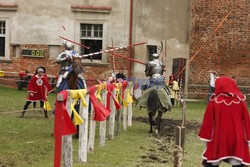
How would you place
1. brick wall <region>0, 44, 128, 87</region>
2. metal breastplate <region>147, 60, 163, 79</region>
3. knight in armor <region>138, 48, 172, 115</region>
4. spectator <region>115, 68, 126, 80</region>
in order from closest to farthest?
knight in armor <region>138, 48, 172, 115</region>, metal breastplate <region>147, 60, 163, 79</region>, spectator <region>115, 68, 126, 80</region>, brick wall <region>0, 44, 128, 87</region>

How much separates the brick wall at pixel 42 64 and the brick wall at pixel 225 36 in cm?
384

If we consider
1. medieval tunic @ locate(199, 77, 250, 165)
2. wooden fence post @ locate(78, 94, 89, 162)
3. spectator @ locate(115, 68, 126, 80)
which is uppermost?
spectator @ locate(115, 68, 126, 80)

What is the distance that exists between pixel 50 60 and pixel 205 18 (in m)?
7.79

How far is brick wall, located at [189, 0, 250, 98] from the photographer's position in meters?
26.0

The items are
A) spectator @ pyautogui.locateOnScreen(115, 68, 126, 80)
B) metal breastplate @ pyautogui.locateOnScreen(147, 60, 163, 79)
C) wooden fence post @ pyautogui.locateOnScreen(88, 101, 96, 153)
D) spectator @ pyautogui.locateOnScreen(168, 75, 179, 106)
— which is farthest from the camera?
spectator @ pyautogui.locateOnScreen(115, 68, 126, 80)

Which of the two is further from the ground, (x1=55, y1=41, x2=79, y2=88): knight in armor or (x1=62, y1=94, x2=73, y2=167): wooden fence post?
(x1=55, y1=41, x2=79, y2=88): knight in armor

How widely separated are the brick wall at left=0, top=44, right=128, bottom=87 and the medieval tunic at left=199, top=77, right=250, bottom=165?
1956cm

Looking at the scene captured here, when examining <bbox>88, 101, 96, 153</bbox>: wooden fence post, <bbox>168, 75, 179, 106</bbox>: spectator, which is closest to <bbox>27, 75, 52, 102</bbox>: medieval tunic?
<bbox>88, 101, 96, 153</bbox>: wooden fence post

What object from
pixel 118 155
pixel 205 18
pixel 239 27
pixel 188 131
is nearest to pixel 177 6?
pixel 205 18

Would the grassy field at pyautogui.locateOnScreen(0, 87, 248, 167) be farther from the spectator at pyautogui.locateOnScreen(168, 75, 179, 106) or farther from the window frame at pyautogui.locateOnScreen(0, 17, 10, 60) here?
the window frame at pyautogui.locateOnScreen(0, 17, 10, 60)

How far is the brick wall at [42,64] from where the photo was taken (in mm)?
27250

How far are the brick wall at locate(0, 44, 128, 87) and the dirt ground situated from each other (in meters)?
10.7

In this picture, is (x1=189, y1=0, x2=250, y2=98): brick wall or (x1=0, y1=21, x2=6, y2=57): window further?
(x1=0, y1=21, x2=6, y2=57): window

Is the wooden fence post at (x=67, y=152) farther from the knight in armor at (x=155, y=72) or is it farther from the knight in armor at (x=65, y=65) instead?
the knight in armor at (x=155, y=72)
